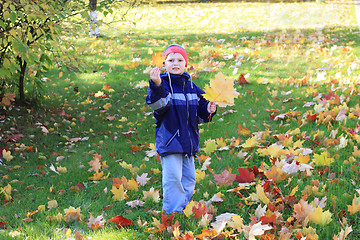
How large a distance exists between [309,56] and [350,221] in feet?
19.0

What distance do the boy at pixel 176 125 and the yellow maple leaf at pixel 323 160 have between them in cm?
114

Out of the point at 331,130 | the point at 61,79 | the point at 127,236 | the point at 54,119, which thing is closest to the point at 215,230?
the point at 127,236

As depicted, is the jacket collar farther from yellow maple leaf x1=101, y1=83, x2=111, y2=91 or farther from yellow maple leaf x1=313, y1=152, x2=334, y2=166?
yellow maple leaf x1=101, y1=83, x2=111, y2=91

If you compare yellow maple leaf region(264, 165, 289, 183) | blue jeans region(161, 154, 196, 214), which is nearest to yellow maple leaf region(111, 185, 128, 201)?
blue jeans region(161, 154, 196, 214)

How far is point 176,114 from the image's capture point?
2.57 meters

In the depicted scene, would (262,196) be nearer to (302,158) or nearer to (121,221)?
(302,158)

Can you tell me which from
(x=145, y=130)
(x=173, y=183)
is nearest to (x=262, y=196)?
(x=173, y=183)

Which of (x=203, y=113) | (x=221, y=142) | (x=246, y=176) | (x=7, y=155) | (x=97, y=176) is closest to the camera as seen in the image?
(x=203, y=113)

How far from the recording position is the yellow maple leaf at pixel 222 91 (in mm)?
2365

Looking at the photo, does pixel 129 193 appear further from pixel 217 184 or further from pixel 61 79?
pixel 61 79

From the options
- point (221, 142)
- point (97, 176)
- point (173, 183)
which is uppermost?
point (173, 183)

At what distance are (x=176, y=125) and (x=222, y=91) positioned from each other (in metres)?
0.45

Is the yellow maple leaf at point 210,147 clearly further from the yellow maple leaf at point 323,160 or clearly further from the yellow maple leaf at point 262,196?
the yellow maple leaf at point 262,196

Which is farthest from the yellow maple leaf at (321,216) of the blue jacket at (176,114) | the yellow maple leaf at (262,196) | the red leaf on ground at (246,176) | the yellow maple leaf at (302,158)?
the blue jacket at (176,114)
